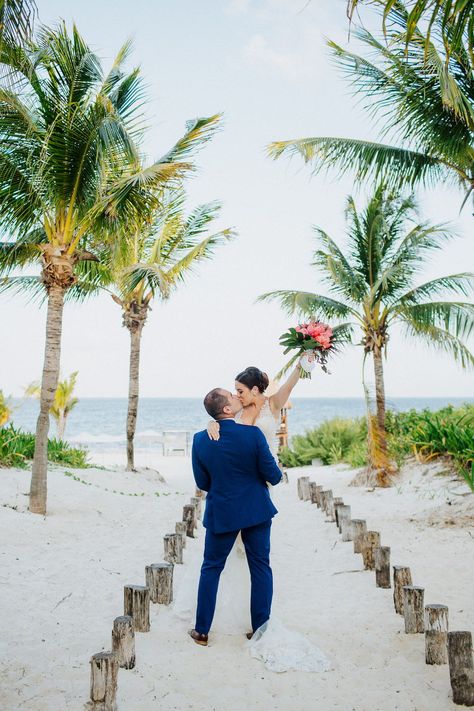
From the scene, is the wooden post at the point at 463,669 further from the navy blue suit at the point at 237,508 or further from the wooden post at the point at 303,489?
the wooden post at the point at 303,489

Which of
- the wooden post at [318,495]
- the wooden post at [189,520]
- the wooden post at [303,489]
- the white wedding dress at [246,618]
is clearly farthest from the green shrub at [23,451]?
the white wedding dress at [246,618]

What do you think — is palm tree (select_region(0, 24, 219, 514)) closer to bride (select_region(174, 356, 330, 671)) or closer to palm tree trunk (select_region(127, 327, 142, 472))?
bride (select_region(174, 356, 330, 671))

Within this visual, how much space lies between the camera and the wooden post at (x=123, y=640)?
3635 mm

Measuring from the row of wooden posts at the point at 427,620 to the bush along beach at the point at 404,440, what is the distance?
3.30m

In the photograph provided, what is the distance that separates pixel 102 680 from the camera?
322 centimetres

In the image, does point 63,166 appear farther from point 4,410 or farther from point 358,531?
point 4,410

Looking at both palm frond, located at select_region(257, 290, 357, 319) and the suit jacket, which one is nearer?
the suit jacket

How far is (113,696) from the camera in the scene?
3264mm

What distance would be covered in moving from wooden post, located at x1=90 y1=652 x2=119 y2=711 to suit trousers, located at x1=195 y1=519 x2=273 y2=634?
118 cm

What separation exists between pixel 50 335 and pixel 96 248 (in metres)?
3.25

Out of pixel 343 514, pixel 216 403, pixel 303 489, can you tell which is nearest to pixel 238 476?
pixel 216 403

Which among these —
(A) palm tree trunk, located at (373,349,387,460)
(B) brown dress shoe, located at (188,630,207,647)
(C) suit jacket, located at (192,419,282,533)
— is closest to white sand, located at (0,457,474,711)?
(B) brown dress shoe, located at (188,630,207,647)

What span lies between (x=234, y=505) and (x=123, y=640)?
112 cm

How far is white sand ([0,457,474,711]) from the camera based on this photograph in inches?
142
